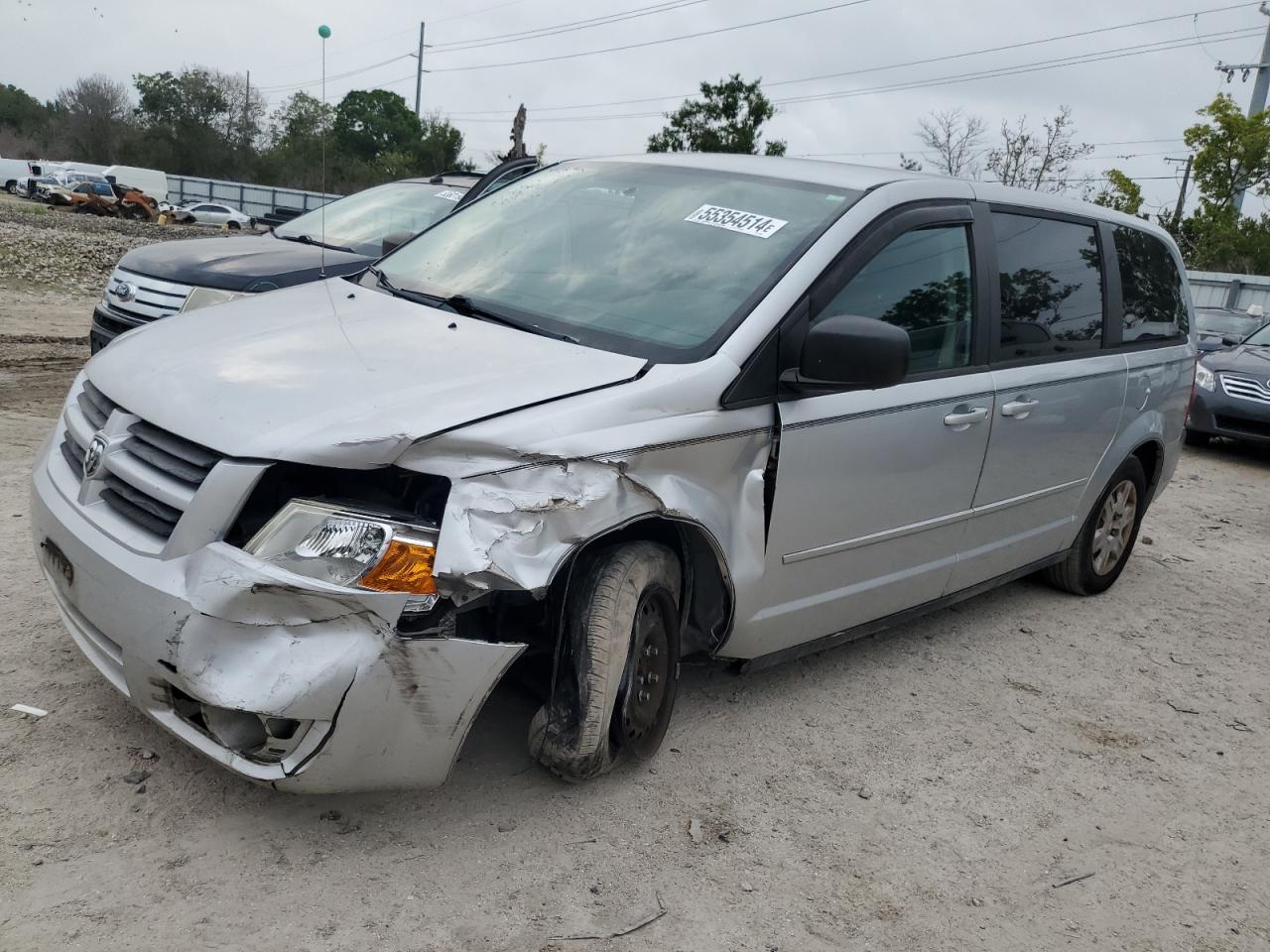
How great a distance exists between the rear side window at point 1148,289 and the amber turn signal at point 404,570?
3.71 m

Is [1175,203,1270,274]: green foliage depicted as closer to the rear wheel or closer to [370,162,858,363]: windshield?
the rear wheel

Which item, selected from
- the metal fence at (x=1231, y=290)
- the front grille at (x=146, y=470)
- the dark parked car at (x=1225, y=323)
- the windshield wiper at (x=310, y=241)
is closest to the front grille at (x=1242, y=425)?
the dark parked car at (x=1225, y=323)

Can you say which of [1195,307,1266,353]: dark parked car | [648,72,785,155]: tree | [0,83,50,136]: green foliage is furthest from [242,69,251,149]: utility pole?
[1195,307,1266,353]: dark parked car

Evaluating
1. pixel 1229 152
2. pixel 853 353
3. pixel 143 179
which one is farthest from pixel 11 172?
pixel 853 353

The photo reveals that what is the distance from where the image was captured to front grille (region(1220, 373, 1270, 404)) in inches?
404

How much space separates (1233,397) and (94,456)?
33.5 feet

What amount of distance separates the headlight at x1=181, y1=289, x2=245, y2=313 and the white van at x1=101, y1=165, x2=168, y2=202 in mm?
44066

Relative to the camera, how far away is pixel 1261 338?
1152 cm

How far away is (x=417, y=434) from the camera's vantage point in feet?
8.50

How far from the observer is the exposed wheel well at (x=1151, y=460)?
5.49 metres

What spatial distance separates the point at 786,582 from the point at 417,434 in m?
1.36

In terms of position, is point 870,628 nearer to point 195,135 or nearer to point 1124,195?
point 1124,195

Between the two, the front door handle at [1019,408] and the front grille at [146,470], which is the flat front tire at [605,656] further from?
the front door handle at [1019,408]

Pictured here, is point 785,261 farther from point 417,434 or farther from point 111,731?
point 111,731
